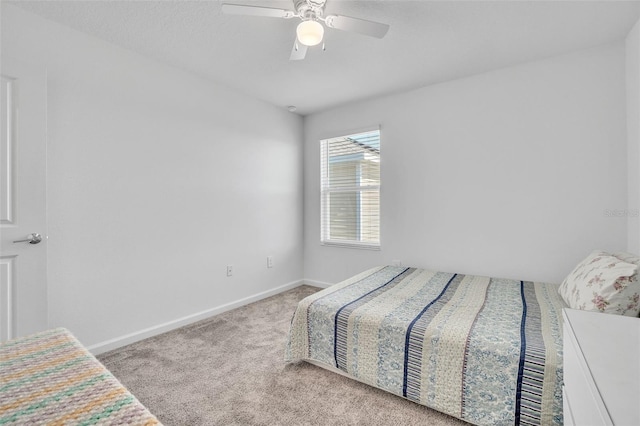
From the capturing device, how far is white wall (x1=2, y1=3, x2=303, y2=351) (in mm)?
2098

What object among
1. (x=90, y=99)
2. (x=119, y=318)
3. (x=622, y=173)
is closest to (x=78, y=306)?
(x=119, y=318)

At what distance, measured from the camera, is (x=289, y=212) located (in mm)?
4004

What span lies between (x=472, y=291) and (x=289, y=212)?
2411 millimetres

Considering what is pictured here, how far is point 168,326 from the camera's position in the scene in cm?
267

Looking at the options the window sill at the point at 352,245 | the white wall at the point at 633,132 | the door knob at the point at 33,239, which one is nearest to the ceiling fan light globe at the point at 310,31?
the door knob at the point at 33,239

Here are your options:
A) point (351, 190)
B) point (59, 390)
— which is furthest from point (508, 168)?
point (59, 390)

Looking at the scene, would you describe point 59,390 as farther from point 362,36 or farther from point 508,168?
point 508,168

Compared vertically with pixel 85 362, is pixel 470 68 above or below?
above

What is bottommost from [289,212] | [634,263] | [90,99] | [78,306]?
[78,306]

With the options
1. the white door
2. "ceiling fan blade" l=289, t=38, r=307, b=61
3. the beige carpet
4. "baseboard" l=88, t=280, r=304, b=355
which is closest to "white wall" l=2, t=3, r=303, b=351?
"baseboard" l=88, t=280, r=304, b=355

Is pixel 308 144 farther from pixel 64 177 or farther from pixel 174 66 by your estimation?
pixel 64 177

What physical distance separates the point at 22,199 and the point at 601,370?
9.29 feet

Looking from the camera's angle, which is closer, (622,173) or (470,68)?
(622,173)

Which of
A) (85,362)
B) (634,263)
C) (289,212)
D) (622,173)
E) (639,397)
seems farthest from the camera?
(289,212)
